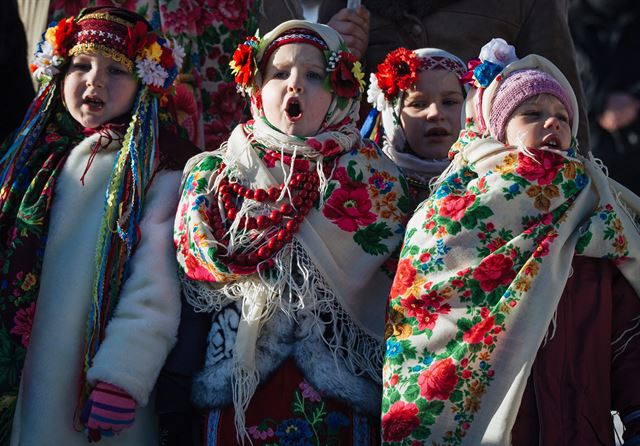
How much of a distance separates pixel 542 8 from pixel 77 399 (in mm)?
2744

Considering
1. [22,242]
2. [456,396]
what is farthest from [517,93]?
[22,242]

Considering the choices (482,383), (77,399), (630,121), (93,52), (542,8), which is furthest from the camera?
(630,121)

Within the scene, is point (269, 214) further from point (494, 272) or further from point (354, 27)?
point (354, 27)

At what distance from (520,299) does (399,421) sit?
1.77ft

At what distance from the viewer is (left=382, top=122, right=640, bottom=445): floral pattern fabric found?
3.38 m

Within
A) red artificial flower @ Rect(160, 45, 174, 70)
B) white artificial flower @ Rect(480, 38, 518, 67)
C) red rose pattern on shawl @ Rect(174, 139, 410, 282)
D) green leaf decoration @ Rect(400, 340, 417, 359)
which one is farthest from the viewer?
red artificial flower @ Rect(160, 45, 174, 70)

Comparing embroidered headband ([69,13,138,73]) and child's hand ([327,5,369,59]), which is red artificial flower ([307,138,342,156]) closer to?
embroidered headband ([69,13,138,73])

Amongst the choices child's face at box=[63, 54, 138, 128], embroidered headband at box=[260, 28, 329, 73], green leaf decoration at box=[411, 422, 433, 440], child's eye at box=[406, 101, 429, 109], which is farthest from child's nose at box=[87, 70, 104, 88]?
green leaf decoration at box=[411, 422, 433, 440]

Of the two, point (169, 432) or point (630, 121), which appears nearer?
point (169, 432)

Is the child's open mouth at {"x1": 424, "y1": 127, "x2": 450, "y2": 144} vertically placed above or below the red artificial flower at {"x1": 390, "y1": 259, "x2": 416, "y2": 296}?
above

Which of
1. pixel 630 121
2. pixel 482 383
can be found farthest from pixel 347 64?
pixel 630 121

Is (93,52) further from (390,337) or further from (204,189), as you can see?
(390,337)

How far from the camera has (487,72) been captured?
12.4ft

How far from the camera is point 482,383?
3377mm
